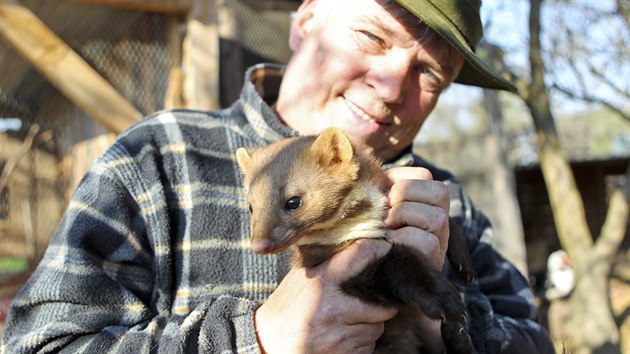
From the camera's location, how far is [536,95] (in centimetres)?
661

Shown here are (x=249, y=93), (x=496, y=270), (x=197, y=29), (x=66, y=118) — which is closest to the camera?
(x=249, y=93)

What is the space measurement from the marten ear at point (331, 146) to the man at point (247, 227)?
211mm

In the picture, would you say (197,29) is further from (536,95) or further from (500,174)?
(500,174)

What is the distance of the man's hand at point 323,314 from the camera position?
1.63 m

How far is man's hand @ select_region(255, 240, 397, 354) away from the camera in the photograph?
1631 millimetres

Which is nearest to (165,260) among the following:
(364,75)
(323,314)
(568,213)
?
(323,314)

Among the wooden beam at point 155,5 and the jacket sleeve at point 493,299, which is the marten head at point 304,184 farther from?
the wooden beam at point 155,5

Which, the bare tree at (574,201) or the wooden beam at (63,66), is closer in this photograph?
the wooden beam at (63,66)

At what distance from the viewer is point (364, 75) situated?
214cm

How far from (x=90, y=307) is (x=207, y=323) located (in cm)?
33

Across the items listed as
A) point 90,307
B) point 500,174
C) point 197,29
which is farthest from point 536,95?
point 90,307

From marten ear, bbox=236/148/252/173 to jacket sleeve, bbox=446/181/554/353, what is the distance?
3.00ft

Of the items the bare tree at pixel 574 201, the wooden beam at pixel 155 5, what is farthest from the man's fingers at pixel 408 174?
the bare tree at pixel 574 201

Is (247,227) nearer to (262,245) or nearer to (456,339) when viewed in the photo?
(262,245)
